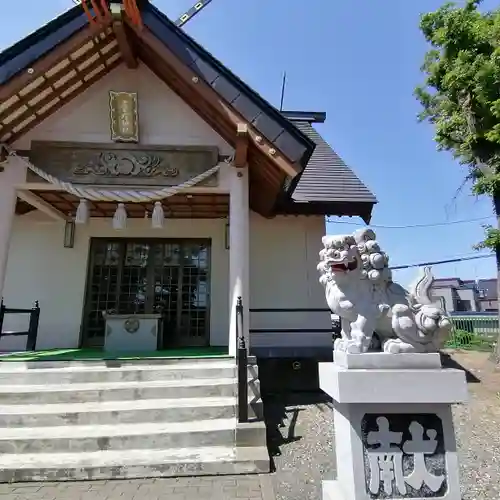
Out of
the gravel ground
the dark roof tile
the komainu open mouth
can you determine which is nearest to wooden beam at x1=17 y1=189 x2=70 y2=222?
the dark roof tile

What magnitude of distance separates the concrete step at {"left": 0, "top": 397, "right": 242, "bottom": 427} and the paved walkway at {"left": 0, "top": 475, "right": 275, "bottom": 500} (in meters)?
0.74

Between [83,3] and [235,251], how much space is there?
14.7ft

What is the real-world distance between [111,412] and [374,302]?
358 centimetres

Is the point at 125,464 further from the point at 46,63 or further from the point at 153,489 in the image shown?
the point at 46,63

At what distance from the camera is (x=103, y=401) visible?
4.45 m

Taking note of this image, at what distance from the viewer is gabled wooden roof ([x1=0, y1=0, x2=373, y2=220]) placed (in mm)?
5254

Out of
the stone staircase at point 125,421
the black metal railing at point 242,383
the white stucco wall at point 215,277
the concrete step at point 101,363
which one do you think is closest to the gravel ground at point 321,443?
the stone staircase at point 125,421

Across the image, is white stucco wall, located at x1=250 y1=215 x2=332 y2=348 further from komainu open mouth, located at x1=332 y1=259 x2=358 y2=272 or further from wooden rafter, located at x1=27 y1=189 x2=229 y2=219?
komainu open mouth, located at x1=332 y1=259 x2=358 y2=272

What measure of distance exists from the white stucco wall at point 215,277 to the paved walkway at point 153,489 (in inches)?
151

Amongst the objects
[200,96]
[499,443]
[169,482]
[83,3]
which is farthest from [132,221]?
[499,443]

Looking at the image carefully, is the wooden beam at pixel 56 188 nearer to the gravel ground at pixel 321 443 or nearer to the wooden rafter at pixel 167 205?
the wooden rafter at pixel 167 205

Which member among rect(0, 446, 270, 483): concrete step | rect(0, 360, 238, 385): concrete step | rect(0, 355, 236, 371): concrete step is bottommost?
rect(0, 446, 270, 483): concrete step

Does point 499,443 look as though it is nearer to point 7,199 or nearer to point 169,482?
point 169,482

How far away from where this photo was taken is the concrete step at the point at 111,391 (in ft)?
14.6
